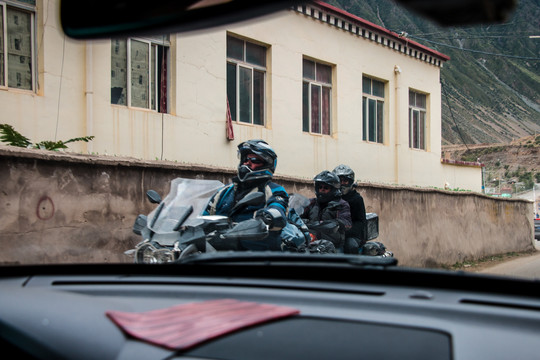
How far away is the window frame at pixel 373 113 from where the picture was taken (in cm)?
1755

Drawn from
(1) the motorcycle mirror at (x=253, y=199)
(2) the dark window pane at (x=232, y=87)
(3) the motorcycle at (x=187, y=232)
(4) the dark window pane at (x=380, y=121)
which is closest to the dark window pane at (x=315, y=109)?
(2) the dark window pane at (x=232, y=87)

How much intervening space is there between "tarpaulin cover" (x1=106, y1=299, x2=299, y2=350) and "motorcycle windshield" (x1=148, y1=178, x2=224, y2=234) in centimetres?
295

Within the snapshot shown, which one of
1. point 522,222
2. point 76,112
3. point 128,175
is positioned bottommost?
point 522,222

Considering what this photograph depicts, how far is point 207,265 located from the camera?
7.97 ft

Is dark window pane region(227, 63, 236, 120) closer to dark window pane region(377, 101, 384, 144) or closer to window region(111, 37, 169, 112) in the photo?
window region(111, 37, 169, 112)

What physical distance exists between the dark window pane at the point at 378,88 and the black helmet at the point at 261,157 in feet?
42.0

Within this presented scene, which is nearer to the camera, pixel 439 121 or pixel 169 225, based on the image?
pixel 169 225

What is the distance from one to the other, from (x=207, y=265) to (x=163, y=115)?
967cm

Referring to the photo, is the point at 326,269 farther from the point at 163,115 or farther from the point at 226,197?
the point at 163,115

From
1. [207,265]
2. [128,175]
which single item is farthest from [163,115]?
[207,265]

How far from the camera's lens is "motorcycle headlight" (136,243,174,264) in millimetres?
4301

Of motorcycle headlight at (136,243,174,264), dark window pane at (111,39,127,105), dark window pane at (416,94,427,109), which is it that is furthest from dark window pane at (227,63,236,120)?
motorcycle headlight at (136,243,174,264)

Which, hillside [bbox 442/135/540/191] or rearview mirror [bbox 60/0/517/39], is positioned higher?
hillside [bbox 442/135/540/191]

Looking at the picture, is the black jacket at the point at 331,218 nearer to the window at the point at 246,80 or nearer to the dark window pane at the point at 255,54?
the window at the point at 246,80
